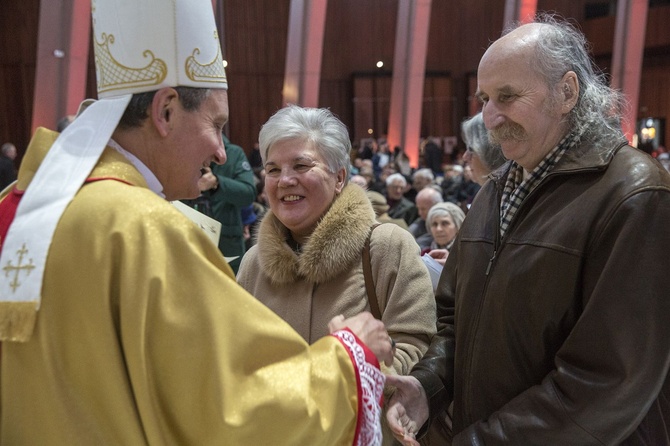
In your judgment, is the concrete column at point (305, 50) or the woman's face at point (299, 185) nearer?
the woman's face at point (299, 185)

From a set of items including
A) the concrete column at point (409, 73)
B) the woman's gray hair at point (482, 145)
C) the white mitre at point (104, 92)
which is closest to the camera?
the white mitre at point (104, 92)

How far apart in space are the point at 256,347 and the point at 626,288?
0.79 m

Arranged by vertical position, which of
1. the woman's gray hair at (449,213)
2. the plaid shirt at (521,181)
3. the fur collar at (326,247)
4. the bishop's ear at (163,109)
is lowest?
the woman's gray hair at (449,213)

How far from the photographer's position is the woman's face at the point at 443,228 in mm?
4582

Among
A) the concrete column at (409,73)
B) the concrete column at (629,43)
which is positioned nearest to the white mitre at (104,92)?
the concrete column at (409,73)

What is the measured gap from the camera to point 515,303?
166cm

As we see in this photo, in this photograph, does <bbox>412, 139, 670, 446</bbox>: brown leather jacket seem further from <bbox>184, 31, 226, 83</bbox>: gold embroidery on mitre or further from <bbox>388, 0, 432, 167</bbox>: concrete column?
<bbox>388, 0, 432, 167</bbox>: concrete column

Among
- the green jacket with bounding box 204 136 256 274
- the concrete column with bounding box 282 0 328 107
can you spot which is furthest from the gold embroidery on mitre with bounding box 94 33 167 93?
the concrete column with bounding box 282 0 328 107

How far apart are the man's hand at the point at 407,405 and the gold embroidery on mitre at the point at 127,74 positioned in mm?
970

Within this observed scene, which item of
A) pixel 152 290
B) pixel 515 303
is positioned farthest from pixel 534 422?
pixel 152 290

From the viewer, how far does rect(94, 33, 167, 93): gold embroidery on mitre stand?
58.7 inches

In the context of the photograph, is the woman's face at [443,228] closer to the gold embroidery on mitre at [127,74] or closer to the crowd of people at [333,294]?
the crowd of people at [333,294]

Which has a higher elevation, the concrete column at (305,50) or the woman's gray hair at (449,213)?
the concrete column at (305,50)

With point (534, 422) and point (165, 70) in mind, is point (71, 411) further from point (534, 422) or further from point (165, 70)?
point (534, 422)
